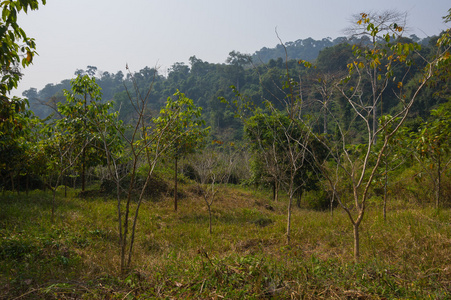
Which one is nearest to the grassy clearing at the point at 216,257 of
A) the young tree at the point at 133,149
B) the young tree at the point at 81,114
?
the young tree at the point at 133,149

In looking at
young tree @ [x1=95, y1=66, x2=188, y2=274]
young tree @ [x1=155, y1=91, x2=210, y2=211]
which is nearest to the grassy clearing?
young tree @ [x1=95, y1=66, x2=188, y2=274]

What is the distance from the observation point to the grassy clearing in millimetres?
2891

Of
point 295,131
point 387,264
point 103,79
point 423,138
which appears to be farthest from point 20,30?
point 103,79

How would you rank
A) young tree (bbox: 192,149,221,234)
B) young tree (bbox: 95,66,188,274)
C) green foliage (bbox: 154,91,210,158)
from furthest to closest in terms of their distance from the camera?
1. green foliage (bbox: 154,91,210,158)
2. young tree (bbox: 192,149,221,234)
3. young tree (bbox: 95,66,188,274)

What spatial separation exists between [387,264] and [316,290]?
128cm

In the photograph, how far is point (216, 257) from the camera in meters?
3.75

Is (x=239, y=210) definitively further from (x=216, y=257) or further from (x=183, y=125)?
(x=216, y=257)

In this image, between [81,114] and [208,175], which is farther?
[208,175]

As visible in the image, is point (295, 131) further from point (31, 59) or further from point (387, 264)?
point (31, 59)

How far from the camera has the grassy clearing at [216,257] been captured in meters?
2.89

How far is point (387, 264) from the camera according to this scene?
3473 mm

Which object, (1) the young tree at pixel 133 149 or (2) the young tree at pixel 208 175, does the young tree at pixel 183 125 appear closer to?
(1) the young tree at pixel 133 149

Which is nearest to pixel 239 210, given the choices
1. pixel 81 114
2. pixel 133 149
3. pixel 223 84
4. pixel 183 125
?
pixel 183 125

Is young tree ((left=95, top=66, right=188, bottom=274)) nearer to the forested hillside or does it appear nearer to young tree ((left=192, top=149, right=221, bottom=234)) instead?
young tree ((left=192, top=149, right=221, bottom=234))
